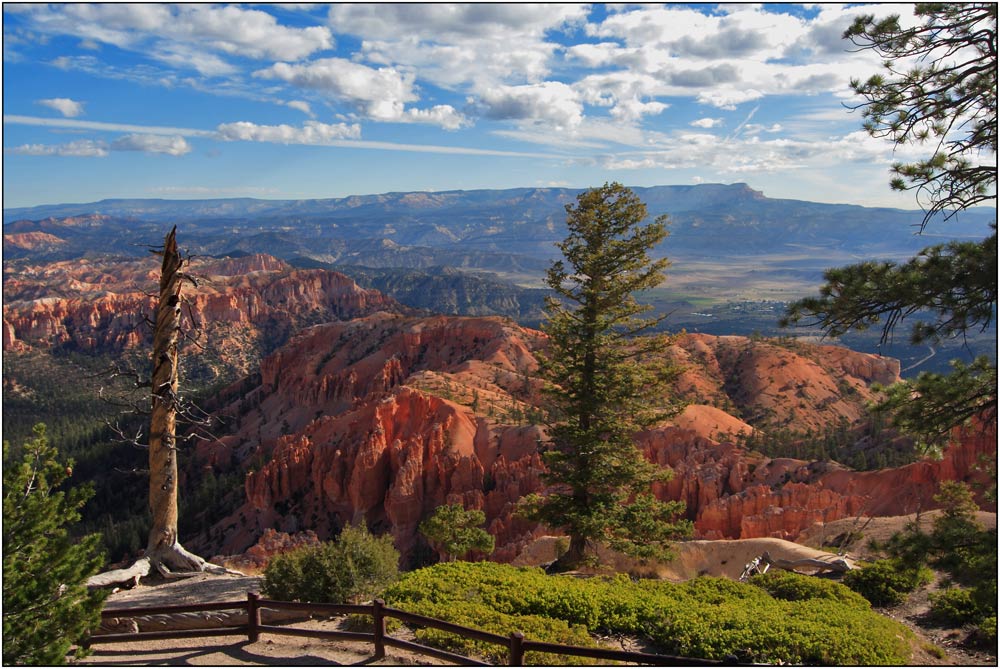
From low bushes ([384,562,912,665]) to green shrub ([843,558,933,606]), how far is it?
1.53 metres

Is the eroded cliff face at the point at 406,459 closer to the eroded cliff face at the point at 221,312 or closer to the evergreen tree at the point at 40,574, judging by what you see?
the evergreen tree at the point at 40,574

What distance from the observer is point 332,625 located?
1159 centimetres

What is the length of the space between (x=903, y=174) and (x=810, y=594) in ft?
31.2

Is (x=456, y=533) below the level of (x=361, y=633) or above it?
below

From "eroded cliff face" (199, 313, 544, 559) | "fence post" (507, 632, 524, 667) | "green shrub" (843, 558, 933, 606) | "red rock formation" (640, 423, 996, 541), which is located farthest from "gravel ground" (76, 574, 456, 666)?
"red rock formation" (640, 423, 996, 541)

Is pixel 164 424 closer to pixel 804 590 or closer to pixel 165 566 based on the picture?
pixel 165 566

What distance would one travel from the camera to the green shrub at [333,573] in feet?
39.8

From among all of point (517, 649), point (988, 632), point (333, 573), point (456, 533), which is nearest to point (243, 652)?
point (333, 573)

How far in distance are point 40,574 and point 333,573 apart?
16.7ft

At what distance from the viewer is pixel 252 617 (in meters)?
10.7

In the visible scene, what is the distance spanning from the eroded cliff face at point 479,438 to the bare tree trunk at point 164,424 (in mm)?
8823

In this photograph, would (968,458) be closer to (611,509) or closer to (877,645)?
(611,509)

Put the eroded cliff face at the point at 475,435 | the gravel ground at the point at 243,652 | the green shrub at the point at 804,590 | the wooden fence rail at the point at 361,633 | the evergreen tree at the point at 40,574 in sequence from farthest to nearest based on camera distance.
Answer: the eroded cliff face at the point at 475,435, the green shrub at the point at 804,590, the gravel ground at the point at 243,652, the wooden fence rail at the point at 361,633, the evergreen tree at the point at 40,574

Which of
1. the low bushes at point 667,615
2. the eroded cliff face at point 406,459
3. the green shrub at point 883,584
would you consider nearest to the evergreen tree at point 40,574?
the low bushes at point 667,615
